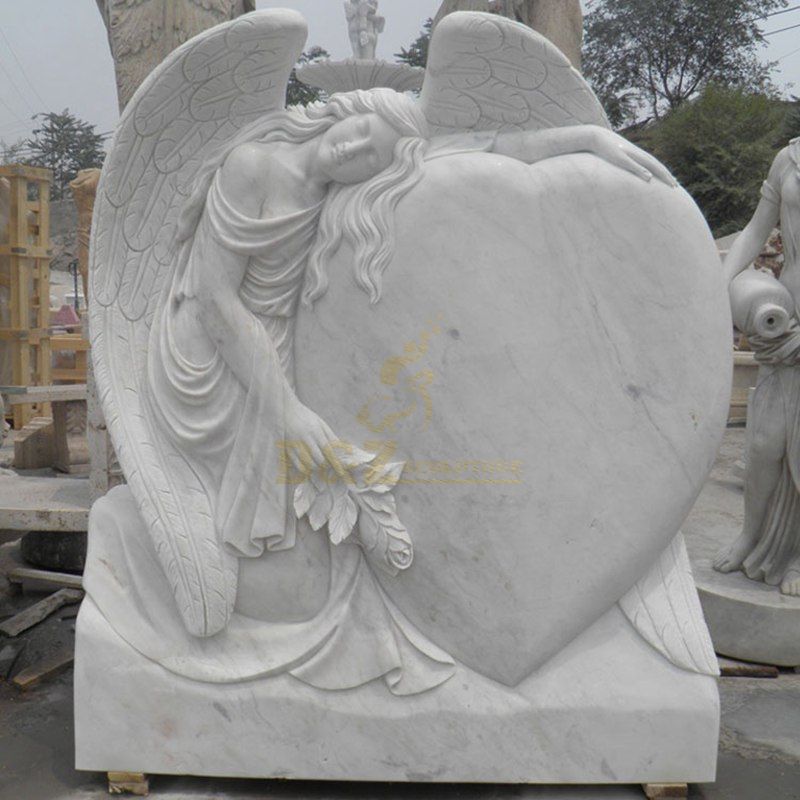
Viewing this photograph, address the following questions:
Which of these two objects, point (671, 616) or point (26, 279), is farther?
point (26, 279)

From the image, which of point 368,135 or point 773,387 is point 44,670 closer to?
point 368,135

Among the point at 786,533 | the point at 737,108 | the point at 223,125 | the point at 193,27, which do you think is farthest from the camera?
the point at 737,108

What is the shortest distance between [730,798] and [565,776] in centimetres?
51

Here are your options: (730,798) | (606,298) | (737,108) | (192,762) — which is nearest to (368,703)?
(192,762)

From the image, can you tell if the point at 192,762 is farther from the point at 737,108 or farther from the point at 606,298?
the point at 737,108

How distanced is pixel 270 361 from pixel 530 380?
710 mm

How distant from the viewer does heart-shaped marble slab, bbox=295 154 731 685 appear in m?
2.38

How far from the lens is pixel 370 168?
7.87 ft

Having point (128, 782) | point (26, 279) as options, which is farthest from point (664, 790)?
point (26, 279)

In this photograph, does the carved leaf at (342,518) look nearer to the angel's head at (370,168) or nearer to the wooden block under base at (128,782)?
the angel's head at (370,168)

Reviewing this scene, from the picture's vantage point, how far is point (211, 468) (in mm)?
2539

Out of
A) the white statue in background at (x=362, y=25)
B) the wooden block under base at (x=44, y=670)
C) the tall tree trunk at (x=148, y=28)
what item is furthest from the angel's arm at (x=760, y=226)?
the wooden block under base at (x=44, y=670)

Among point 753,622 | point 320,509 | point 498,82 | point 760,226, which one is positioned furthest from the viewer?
point 760,226

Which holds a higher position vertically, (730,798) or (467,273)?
(467,273)
